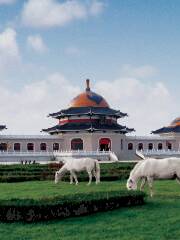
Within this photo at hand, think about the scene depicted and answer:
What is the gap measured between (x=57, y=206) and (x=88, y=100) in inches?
2411

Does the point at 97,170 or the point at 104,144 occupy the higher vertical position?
the point at 104,144

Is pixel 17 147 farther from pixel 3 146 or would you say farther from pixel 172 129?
pixel 172 129

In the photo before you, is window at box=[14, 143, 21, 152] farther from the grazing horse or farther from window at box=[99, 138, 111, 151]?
the grazing horse

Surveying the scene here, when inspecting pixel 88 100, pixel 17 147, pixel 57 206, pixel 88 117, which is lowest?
pixel 57 206

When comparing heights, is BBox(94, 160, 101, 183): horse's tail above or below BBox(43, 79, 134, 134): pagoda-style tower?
below

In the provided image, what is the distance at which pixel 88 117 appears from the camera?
2844 inches

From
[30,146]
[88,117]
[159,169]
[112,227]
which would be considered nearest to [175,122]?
[88,117]

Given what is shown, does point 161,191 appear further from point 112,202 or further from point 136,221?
point 136,221

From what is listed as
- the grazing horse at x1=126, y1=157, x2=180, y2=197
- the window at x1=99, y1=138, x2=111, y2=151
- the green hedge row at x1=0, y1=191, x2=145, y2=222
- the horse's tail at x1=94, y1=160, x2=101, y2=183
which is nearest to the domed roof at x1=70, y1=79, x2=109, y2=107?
the window at x1=99, y1=138, x2=111, y2=151

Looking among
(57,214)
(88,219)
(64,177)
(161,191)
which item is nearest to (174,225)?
(88,219)

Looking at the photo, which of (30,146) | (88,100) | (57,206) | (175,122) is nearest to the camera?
(57,206)

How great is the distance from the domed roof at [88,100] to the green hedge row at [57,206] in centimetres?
5867

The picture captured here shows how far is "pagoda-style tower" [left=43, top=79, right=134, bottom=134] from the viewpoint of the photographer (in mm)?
69875

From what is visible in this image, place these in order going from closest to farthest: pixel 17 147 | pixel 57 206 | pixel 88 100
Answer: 1. pixel 57 206
2. pixel 17 147
3. pixel 88 100
